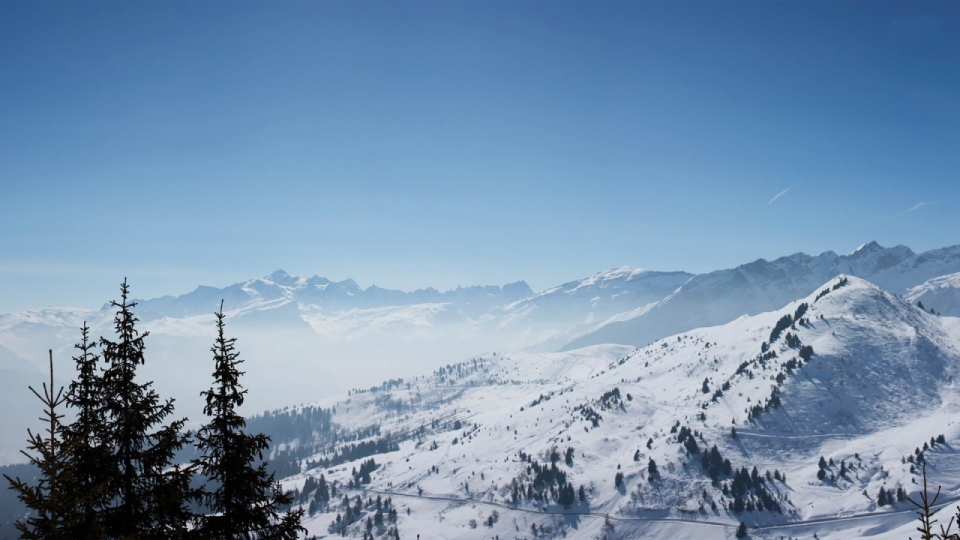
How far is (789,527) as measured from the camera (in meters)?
193

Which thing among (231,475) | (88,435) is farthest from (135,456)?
(231,475)

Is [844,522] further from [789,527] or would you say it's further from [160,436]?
[160,436]

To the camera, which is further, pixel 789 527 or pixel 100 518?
pixel 789 527

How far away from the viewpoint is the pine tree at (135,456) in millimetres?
19250

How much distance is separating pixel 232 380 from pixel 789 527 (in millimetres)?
223753

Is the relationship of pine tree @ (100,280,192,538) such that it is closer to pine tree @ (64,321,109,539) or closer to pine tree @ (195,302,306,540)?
pine tree @ (64,321,109,539)

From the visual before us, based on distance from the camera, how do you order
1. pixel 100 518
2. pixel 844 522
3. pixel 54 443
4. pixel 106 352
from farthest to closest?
pixel 844 522 < pixel 106 352 < pixel 100 518 < pixel 54 443

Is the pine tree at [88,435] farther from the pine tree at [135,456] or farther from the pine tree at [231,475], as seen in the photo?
the pine tree at [231,475]

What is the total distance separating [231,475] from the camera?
67.7 ft

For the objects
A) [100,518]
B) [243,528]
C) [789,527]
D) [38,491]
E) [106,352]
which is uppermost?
[106,352]

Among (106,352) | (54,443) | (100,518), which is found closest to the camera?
(54,443)

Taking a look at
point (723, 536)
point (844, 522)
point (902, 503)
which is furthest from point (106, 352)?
point (902, 503)

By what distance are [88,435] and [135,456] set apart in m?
1.67

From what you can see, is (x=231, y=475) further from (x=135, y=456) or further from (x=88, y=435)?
(x=88, y=435)
